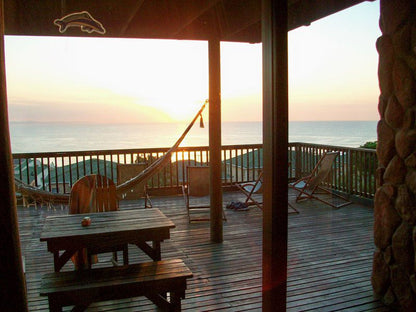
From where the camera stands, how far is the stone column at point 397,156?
8.56 ft

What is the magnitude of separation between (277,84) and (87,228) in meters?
1.84

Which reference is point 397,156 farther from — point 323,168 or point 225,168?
point 225,168

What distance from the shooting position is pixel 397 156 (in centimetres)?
278

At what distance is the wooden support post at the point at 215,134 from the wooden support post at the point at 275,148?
2376 millimetres

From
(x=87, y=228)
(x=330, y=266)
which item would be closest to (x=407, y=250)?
(x=330, y=266)

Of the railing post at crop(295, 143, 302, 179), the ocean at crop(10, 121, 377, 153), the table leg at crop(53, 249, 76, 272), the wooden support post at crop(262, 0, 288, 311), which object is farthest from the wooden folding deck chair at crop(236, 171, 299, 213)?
the ocean at crop(10, 121, 377, 153)

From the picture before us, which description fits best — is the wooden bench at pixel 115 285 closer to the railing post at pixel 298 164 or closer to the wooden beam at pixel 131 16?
the wooden beam at pixel 131 16

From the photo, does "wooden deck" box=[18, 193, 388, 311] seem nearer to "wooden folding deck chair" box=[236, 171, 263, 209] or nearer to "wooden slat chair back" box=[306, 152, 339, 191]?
"wooden folding deck chair" box=[236, 171, 263, 209]

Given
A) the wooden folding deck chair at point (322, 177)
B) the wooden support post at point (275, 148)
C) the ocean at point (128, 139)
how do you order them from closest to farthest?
the wooden support post at point (275, 148), the wooden folding deck chair at point (322, 177), the ocean at point (128, 139)

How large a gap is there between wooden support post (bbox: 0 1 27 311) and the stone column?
250cm

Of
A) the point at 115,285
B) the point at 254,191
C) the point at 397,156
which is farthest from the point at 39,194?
the point at 397,156

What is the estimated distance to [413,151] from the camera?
261 cm

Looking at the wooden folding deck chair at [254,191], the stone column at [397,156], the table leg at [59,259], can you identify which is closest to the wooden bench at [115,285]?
the table leg at [59,259]

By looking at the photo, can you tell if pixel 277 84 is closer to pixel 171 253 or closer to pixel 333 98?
pixel 171 253
